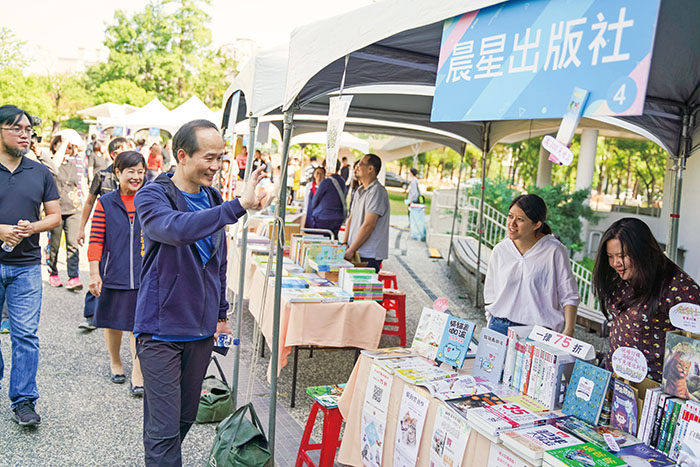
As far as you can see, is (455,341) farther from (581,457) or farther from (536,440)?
(581,457)

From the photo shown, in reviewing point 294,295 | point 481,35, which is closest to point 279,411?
point 294,295

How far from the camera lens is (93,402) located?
4289 millimetres

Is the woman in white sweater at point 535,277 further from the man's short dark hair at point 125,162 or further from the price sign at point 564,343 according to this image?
the man's short dark hair at point 125,162

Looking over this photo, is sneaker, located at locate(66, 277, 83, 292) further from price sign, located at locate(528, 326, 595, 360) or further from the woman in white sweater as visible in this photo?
price sign, located at locate(528, 326, 595, 360)

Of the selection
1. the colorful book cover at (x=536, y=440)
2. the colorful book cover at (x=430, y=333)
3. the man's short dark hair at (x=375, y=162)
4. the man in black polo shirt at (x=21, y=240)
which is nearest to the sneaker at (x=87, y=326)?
the man in black polo shirt at (x=21, y=240)

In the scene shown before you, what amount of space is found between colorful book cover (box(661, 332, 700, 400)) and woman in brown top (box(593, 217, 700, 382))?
1.27 feet

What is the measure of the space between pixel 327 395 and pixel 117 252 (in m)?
2.02

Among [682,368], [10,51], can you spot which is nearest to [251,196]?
[682,368]

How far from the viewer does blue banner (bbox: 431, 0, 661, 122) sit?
152 centimetres

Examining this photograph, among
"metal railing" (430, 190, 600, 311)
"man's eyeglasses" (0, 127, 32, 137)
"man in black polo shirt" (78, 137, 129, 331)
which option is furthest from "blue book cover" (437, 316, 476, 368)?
"metal railing" (430, 190, 600, 311)

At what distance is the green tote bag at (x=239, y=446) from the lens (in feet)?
9.75

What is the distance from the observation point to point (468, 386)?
277cm

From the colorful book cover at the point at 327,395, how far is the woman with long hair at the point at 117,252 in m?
1.65

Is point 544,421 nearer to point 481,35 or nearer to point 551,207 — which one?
point 481,35
